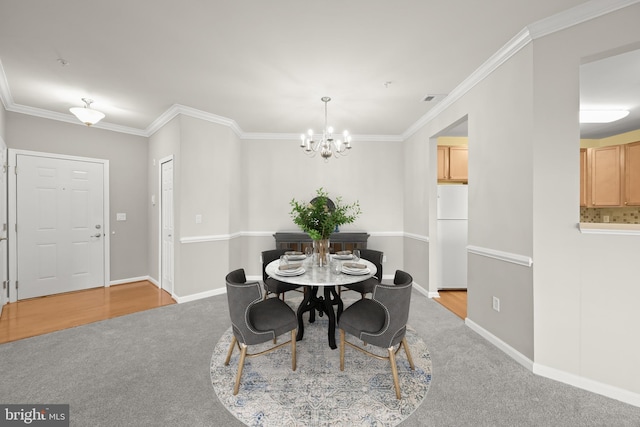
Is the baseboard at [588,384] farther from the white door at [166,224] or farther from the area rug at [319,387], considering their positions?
the white door at [166,224]

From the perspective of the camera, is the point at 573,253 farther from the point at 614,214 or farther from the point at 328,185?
the point at 614,214

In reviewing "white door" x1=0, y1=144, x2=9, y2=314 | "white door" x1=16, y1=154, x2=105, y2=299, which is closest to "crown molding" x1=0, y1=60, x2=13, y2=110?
"white door" x1=0, y1=144, x2=9, y2=314

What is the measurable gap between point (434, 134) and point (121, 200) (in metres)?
5.28

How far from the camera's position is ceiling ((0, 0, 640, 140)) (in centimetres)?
186

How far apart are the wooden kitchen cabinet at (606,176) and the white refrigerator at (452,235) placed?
210cm

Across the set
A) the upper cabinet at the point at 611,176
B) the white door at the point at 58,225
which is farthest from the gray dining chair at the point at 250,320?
the upper cabinet at the point at 611,176

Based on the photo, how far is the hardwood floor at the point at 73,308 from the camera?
113 inches

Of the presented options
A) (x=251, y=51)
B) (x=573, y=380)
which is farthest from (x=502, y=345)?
(x=251, y=51)

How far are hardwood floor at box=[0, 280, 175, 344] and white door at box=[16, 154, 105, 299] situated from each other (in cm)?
26

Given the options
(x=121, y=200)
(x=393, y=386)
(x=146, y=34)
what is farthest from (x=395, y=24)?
(x=121, y=200)

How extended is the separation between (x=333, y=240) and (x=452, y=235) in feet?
6.31

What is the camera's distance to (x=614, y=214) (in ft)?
14.2

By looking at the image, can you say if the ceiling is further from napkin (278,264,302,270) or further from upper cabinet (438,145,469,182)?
napkin (278,264,302,270)

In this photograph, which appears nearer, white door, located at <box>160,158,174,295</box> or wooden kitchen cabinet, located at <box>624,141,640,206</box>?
wooden kitchen cabinet, located at <box>624,141,640,206</box>
